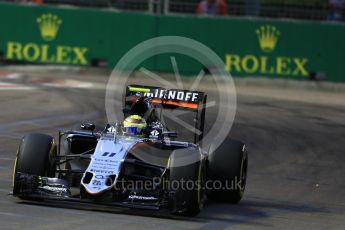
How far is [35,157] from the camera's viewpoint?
9.98 m

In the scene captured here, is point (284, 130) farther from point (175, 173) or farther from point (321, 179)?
point (175, 173)

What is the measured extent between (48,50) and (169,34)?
347 cm

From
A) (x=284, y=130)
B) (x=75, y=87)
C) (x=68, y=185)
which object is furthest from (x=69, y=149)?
(x=75, y=87)

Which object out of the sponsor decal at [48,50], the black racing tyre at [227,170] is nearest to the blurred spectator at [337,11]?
the sponsor decal at [48,50]

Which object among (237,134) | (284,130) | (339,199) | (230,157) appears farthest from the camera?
(284,130)

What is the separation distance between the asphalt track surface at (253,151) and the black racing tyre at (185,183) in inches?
5.3

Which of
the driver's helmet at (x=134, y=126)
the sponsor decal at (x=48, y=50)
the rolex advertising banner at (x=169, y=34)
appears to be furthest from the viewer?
the sponsor decal at (x=48, y=50)

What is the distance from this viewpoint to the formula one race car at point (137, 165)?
9.59m

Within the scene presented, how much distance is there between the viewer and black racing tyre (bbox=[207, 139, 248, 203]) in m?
10.9

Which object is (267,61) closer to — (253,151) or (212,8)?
(212,8)

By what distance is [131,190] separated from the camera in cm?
983

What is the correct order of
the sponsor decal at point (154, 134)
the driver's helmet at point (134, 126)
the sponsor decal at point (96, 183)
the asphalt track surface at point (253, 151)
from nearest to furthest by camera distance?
the asphalt track surface at point (253, 151) < the sponsor decal at point (96, 183) < the driver's helmet at point (134, 126) < the sponsor decal at point (154, 134)

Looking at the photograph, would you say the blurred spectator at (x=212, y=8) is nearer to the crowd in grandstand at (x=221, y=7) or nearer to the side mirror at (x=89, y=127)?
the crowd in grandstand at (x=221, y=7)

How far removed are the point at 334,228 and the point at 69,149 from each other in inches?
129
